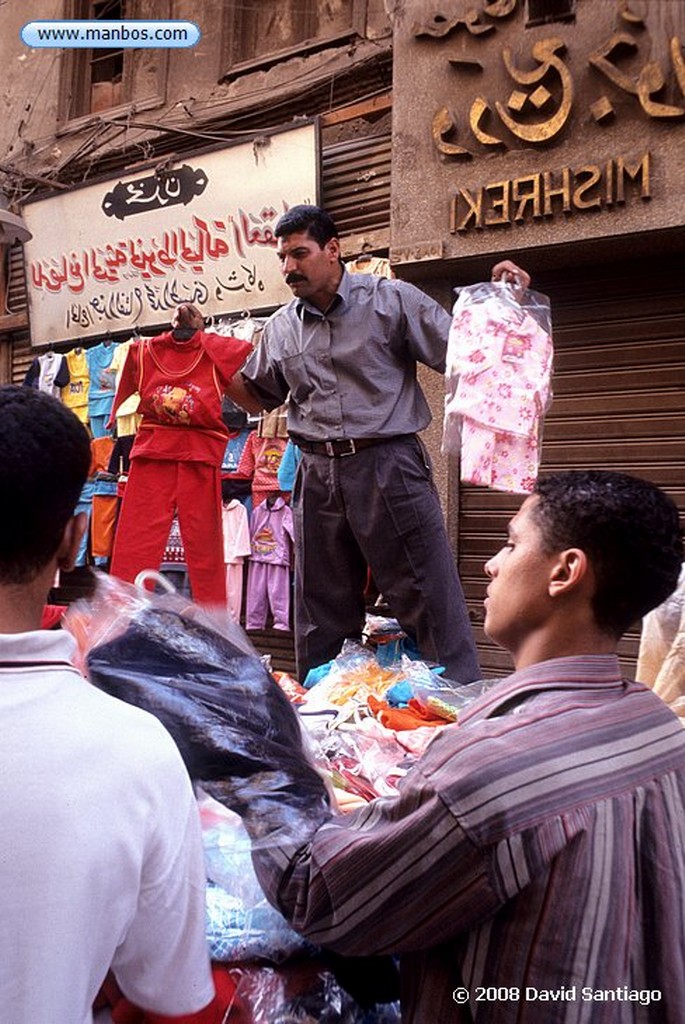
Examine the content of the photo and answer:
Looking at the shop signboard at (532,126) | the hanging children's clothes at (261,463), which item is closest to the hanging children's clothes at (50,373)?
the hanging children's clothes at (261,463)

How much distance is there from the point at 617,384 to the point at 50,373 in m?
4.67

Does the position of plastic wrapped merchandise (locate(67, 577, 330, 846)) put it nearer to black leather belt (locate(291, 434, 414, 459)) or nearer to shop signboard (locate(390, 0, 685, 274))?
black leather belt (locate(291, 434, 414, 459))

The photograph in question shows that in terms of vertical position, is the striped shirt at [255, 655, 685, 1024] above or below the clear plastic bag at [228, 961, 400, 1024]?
above

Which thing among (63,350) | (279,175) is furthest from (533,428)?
(63,350)

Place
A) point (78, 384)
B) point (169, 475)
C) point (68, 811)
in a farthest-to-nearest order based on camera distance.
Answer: point (78, 384) → point (169, 475) → point (68, 811)

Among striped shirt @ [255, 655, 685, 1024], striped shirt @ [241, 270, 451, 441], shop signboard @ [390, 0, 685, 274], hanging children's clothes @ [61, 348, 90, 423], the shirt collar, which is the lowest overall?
striped shirt @ [255, 655, 685, 1024]

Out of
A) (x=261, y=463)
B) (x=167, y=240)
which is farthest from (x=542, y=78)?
(x=167, y=240)

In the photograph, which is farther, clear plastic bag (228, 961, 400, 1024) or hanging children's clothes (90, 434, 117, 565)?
hanging children's clothes (90, 434, 117, 565)

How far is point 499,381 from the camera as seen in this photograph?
336 centimetres

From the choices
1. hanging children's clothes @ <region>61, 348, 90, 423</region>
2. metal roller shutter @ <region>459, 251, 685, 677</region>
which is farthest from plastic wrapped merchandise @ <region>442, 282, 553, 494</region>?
hanging children's clothes @ <region>61, 348, 90, 423</region>

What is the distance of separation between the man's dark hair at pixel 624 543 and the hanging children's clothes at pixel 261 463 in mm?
4742

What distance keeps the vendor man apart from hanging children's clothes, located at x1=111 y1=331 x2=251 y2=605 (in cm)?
68

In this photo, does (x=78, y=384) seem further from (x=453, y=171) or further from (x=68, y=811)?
(x=68, y=811)

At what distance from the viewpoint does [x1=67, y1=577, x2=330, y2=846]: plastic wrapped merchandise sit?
1403 millimetres
